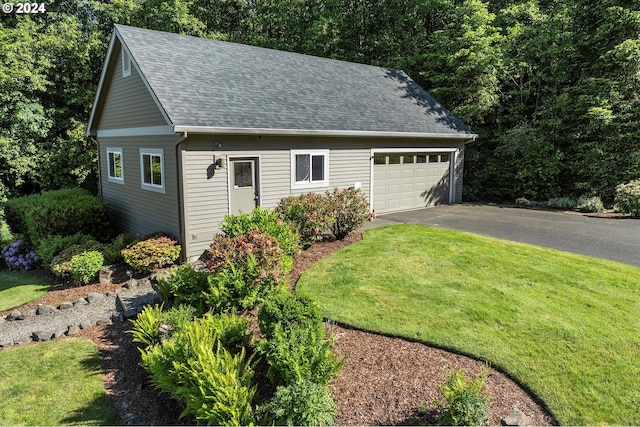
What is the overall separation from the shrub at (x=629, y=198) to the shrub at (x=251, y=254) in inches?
502

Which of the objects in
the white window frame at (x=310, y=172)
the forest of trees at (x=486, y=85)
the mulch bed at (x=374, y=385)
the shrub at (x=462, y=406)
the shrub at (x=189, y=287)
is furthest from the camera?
the forest of trees at (x=486, y=85)

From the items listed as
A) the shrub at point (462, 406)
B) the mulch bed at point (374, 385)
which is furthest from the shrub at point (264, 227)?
the shrub at point (462, 406)

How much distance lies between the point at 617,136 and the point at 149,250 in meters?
16.9

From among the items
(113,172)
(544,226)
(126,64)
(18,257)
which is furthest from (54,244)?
(544,226)

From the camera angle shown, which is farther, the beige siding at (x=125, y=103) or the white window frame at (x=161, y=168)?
the beige siding at (x=125, y=103)

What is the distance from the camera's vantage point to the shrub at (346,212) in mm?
10305

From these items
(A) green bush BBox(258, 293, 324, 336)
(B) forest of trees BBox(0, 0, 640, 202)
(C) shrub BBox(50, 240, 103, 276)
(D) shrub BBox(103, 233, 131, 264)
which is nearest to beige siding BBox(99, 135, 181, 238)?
(D) shrub BBox(103, 233, 131, 264)

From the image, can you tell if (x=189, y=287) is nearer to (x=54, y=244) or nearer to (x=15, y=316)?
(x=15, y=316)

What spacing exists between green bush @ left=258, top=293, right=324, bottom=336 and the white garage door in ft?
32.1

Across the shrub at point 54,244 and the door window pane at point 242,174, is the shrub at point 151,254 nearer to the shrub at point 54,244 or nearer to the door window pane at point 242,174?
the door window pane at point 242,174

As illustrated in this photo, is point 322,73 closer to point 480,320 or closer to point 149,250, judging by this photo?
point 149,250

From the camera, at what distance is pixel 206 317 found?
5523 mm

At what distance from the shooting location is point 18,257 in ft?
40.2

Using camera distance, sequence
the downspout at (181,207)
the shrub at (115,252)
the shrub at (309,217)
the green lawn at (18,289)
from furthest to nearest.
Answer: the shrub at (115,252), the shrub at (309,217), the downspout at (181,207), the green lawn at (18,289)
